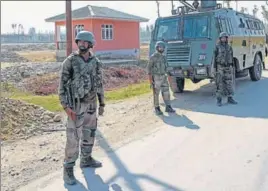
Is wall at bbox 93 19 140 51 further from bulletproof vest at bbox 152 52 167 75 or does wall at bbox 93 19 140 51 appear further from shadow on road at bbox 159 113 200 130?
shadow on road at bbox 159 113 200 130

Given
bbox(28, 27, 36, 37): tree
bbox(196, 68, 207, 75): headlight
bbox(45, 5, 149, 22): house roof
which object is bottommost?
bbox(196, 68, 207, 75): headlight

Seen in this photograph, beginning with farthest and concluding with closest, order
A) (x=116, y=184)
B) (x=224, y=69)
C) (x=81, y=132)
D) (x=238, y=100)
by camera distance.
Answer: (x=238, y=100)
(x=224, y=69)
(x=81, y=132)
(x=116, y=184)

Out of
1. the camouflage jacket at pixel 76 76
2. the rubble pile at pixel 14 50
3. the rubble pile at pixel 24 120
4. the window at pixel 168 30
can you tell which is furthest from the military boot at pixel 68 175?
the rubble pile at pixel 14 50

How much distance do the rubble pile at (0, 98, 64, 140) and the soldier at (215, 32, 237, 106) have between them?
4.22 m

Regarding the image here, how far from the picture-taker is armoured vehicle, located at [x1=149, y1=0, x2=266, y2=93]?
10727 mm

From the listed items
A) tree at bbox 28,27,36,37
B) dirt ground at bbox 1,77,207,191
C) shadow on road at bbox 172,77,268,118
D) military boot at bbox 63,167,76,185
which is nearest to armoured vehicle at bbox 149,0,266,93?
shadow on road at bbox 172,77,268,118

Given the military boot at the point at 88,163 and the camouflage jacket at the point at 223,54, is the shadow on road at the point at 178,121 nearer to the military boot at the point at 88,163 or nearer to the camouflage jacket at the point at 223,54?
the camouflage jacket at the point at 223,54

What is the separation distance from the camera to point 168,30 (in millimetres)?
11758

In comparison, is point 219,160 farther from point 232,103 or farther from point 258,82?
point 258,82

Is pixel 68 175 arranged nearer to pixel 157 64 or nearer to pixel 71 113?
pixel 71 113

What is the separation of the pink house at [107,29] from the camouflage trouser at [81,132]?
2365 centimetres

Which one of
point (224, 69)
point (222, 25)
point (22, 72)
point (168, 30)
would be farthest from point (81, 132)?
point (22, 72)

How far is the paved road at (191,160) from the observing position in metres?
4.84

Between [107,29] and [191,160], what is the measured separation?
2618 centimetres
